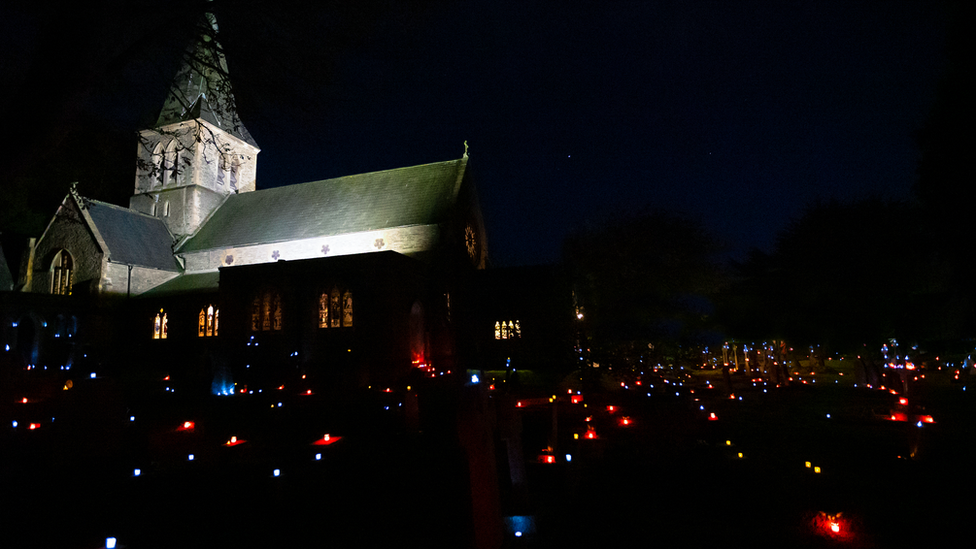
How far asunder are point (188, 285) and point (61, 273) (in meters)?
8.36

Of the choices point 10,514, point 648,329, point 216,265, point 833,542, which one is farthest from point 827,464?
point 216,265

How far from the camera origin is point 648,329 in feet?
62.2

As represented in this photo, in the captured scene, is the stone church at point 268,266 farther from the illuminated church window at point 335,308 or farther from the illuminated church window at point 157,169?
the illuminated church window at point 157,169

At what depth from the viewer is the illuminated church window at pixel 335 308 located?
941 inches

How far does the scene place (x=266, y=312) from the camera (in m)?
25.1

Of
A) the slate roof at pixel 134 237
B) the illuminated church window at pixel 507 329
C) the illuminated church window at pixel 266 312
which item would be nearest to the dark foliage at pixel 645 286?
the illuminated church window at pixel 507 329

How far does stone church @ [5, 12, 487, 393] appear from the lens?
78.1ft

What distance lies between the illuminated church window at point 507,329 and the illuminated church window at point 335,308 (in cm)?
879

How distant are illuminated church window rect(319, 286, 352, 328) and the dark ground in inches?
565

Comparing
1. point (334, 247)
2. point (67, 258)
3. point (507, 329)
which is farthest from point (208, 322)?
point (507, 329)

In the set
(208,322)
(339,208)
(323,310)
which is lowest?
(208,322)

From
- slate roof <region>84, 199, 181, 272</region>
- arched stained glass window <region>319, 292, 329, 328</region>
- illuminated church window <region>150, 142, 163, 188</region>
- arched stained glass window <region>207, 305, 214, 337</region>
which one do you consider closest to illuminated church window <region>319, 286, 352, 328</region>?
arched stained glass window <region>319, 292, 329, 328</region>

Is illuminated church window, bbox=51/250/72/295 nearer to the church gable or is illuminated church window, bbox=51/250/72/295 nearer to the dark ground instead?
the church gable

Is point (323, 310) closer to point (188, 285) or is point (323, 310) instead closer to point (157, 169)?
point (188, 285)
